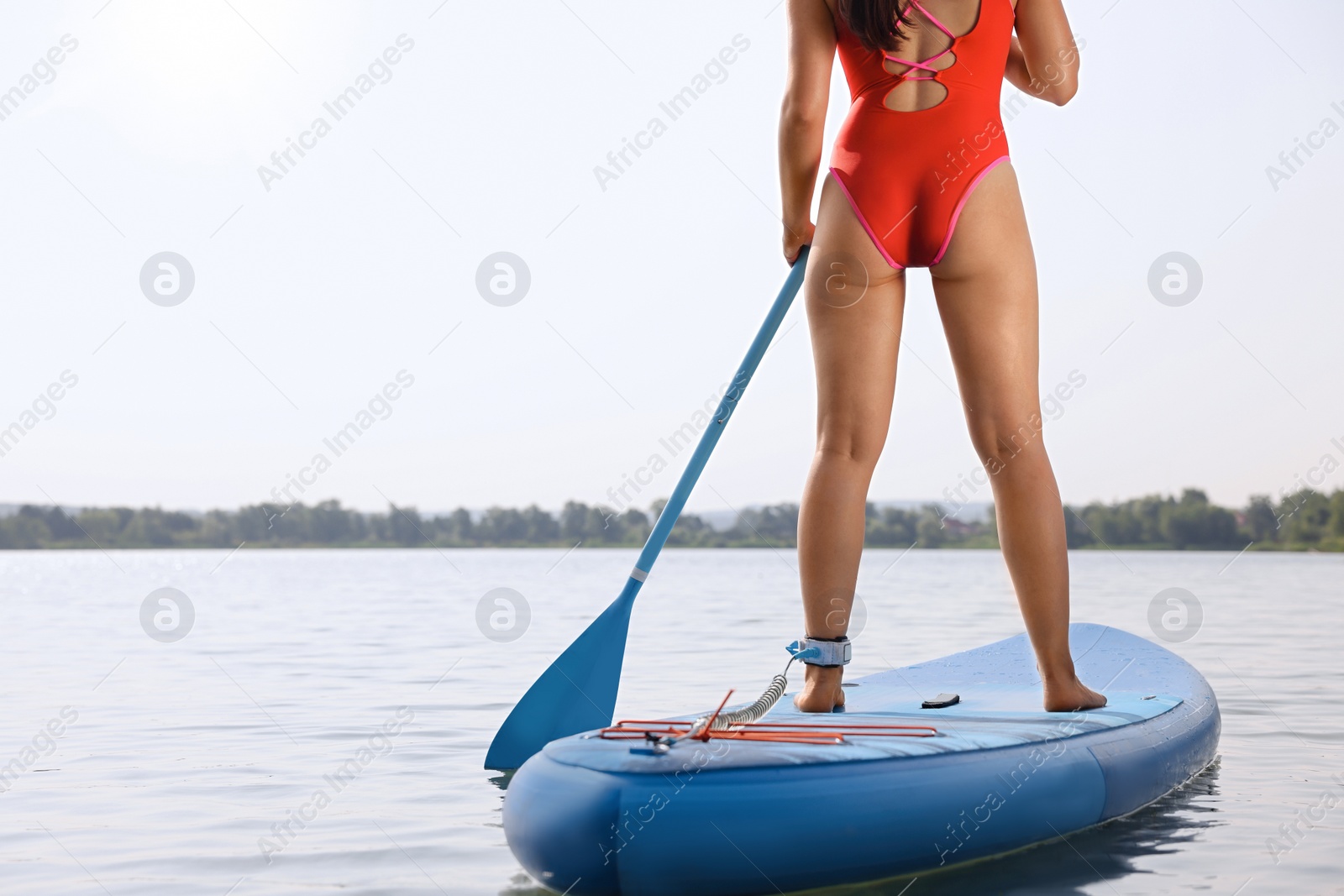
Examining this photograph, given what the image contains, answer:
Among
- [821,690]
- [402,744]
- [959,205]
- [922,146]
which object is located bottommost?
[402,744]

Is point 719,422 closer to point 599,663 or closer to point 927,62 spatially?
point 599,663

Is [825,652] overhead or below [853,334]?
below

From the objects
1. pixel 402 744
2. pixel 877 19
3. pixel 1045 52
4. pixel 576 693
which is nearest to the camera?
pixel 877 19

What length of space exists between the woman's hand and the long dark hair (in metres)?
0.39

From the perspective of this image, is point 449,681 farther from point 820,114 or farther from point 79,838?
point 820,114

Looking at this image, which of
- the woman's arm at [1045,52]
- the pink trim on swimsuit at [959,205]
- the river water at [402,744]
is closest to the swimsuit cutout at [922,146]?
the pink trim on swimsuit at [959,205]

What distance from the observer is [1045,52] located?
8.07ft

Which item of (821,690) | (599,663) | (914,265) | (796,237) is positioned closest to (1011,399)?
(914,265)

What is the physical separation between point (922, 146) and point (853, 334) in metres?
0.41

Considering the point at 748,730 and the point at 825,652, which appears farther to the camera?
the point at 825,652

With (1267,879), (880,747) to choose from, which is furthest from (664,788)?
(1267,879)

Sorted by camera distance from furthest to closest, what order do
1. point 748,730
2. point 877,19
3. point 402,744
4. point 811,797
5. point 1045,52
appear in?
point 402,744 < point 1045,52 < point 877,19 < point 748,730 < point 811,797

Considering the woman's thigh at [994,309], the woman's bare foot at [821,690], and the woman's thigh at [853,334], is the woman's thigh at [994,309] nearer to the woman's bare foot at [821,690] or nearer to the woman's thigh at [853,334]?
the woman's thigh at [853,334]

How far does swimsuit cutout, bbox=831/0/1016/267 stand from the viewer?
230 cm
